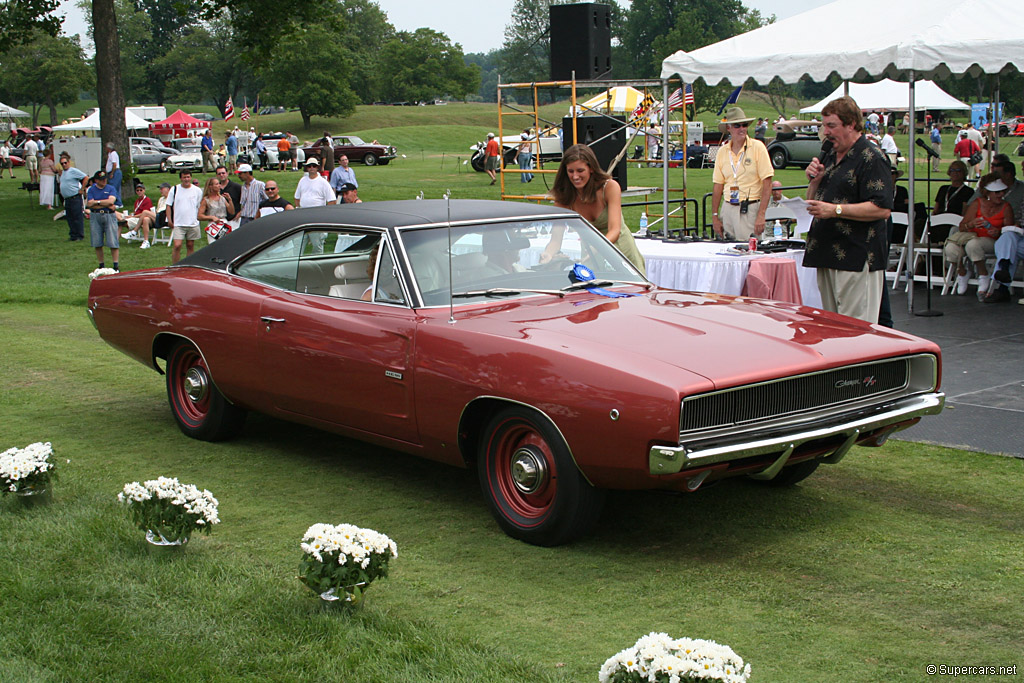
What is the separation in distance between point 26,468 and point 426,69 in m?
100

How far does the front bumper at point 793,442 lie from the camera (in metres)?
4.07

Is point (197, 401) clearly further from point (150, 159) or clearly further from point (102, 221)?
point (150, 159)

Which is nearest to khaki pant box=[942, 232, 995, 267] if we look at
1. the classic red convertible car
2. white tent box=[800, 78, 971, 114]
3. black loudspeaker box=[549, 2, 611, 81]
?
the classic red convertible car

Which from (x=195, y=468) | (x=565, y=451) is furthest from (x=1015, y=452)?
(x=195, y=468)

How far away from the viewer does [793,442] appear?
429cm

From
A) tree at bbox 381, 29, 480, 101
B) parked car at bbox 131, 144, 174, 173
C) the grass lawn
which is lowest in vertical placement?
the grass lawn

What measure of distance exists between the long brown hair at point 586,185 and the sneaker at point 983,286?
5.54m

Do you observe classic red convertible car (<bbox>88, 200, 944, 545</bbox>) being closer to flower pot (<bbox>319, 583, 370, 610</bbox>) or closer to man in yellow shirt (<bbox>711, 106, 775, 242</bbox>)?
flower pot (<bbox>319, 583, 370, 610</bbox>)

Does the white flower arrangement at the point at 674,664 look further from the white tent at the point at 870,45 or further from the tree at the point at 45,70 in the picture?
the tree at the point at 45,70

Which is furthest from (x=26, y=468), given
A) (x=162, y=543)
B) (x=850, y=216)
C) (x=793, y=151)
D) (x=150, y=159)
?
(x=150, y=159)

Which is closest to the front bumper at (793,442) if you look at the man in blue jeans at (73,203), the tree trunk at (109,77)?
the man in blue jeans at (73,203)

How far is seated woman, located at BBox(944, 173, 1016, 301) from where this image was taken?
11.2 meters

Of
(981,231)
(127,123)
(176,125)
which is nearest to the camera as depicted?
(981,231)

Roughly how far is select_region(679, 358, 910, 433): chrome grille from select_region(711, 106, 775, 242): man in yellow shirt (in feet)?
18.0
